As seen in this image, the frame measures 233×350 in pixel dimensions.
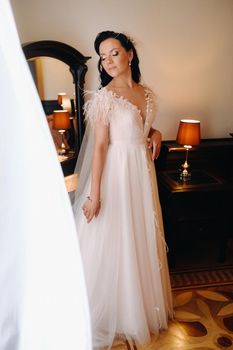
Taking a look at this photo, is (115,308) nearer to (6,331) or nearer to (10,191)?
(6,331)

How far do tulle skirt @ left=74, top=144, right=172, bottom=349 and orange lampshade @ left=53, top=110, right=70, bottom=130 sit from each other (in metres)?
0.70

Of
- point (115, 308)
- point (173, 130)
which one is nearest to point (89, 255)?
point (115, 308)

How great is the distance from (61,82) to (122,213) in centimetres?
109

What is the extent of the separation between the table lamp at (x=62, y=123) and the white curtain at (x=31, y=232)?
1544mm

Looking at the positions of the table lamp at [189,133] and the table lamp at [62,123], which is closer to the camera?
the table lamp at [62,123]

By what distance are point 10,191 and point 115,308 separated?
3.79 feet

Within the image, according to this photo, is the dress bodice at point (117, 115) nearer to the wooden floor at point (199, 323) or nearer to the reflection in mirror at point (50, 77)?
the reflection in mirror at point (50, 77)

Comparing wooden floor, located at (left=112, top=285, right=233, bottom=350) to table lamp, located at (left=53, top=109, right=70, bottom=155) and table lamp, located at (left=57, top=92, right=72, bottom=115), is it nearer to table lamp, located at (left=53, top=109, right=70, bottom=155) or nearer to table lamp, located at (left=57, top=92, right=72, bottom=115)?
table lamp, located at (left=53, top=109, right=70, bottom=155)

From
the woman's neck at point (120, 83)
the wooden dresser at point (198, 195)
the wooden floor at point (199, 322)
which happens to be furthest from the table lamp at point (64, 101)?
the wooden floor at point (199, 322)

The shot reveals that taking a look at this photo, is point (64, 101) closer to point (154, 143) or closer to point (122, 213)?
point (154, 143)

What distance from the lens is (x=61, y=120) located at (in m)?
2.04

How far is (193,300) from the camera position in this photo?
1.88 metres

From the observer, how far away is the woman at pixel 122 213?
1356 mm

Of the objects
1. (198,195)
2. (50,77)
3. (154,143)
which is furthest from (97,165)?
(198,195)
